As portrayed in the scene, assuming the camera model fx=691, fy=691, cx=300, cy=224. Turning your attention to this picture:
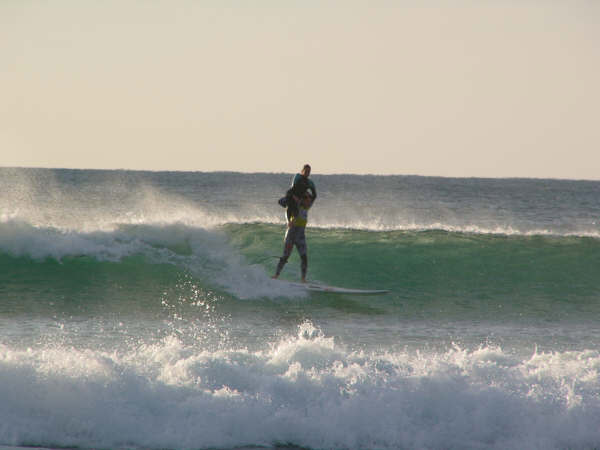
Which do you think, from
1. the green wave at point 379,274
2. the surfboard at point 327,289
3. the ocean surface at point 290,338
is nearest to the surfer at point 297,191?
the surfboard at point 327,289

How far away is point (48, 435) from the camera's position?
18.7 feet

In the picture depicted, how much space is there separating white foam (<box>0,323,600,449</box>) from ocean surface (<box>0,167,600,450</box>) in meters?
0.01

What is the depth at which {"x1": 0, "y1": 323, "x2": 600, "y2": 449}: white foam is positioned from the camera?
5820mm

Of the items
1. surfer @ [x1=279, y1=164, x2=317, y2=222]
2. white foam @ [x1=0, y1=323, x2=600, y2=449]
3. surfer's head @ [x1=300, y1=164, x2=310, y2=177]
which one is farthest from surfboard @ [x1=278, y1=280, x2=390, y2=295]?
white foam @ [x1=0, y1=323, x2=600, y2=449]

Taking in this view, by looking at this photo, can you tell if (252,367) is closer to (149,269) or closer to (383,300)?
(383,300)

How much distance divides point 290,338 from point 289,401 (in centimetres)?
251

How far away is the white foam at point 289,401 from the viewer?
582 cm

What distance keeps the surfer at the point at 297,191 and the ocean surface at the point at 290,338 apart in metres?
1.43

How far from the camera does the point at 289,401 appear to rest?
20.3 ft

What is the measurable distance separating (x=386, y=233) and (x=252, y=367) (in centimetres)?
1027

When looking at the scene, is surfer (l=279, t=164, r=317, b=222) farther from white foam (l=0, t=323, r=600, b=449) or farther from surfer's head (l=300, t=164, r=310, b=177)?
white foam (l=0, t=323, r=600, b=449)

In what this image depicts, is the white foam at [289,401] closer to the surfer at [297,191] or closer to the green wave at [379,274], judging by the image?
the green wave at [379,274]

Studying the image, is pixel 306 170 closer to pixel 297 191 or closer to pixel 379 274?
pixel 297 191

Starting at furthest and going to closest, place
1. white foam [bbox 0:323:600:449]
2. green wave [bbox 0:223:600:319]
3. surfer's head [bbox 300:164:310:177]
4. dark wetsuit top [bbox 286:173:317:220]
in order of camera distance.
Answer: green wave [bbox 0:223:600:319]
dark wetsuit top [bbox 286:173:317:220]
surfer's head [bbox 300:164:310:177]
white foam [bbox 0:323:600:449]
